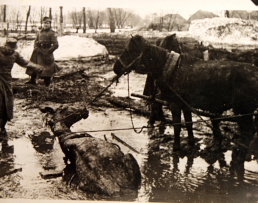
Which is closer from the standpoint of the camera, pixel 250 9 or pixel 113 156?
pixel 113 156

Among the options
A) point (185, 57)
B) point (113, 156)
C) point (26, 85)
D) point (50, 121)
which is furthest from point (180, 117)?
point (26, 85)

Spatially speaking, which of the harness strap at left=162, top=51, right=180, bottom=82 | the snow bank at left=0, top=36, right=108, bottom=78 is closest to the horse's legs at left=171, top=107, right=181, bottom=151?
the harness strap at left=162, top=51, right=180, bottom=82

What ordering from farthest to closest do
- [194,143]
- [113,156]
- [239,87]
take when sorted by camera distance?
[194,143], [239,87], [113,156]

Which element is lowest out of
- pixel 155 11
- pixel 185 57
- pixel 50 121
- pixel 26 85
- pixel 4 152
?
pixel 4 152

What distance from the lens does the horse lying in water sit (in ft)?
8.21

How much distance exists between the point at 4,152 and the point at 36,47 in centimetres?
109

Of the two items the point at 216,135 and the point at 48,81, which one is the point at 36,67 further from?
the point at 216,135

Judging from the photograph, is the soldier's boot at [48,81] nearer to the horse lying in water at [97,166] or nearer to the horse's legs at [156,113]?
the horse lying in water at [97,166]

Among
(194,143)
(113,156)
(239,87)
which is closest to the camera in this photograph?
(113,156)

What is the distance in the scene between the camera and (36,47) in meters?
3.11

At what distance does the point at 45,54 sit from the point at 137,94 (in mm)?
1015

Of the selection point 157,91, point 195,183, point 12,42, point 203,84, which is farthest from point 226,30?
point 12,42

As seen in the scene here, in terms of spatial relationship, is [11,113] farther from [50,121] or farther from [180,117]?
[180,117]

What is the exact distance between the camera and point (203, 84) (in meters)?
2.93
